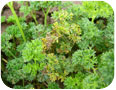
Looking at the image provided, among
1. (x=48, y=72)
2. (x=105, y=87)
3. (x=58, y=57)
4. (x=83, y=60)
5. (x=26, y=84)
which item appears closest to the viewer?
(x=105, y=87)

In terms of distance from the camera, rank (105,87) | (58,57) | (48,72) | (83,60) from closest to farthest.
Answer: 1. (105,87)
2. (83,60)
3. (48,72)
4. (58,57)

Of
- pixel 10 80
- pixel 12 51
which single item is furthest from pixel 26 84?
pixel 12 51

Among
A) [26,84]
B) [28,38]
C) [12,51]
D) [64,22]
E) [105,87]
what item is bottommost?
[26,84]

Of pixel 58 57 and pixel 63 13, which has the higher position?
pixel 63 13

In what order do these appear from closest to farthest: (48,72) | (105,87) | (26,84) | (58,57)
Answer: (105,87) → (48,72) → (58,57) → (26,84)

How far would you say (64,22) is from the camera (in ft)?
7.48

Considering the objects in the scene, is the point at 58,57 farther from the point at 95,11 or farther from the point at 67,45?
the point at 95,11

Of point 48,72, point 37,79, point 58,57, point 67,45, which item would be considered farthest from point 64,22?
point 37,79

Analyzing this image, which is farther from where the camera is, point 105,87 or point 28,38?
point 28,38

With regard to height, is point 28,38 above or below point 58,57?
above

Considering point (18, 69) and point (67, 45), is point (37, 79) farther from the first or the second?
point (67, 45)

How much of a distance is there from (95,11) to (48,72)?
2.98ft

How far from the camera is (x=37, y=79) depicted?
8.28 ft

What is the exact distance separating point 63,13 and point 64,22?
11 centimetres
